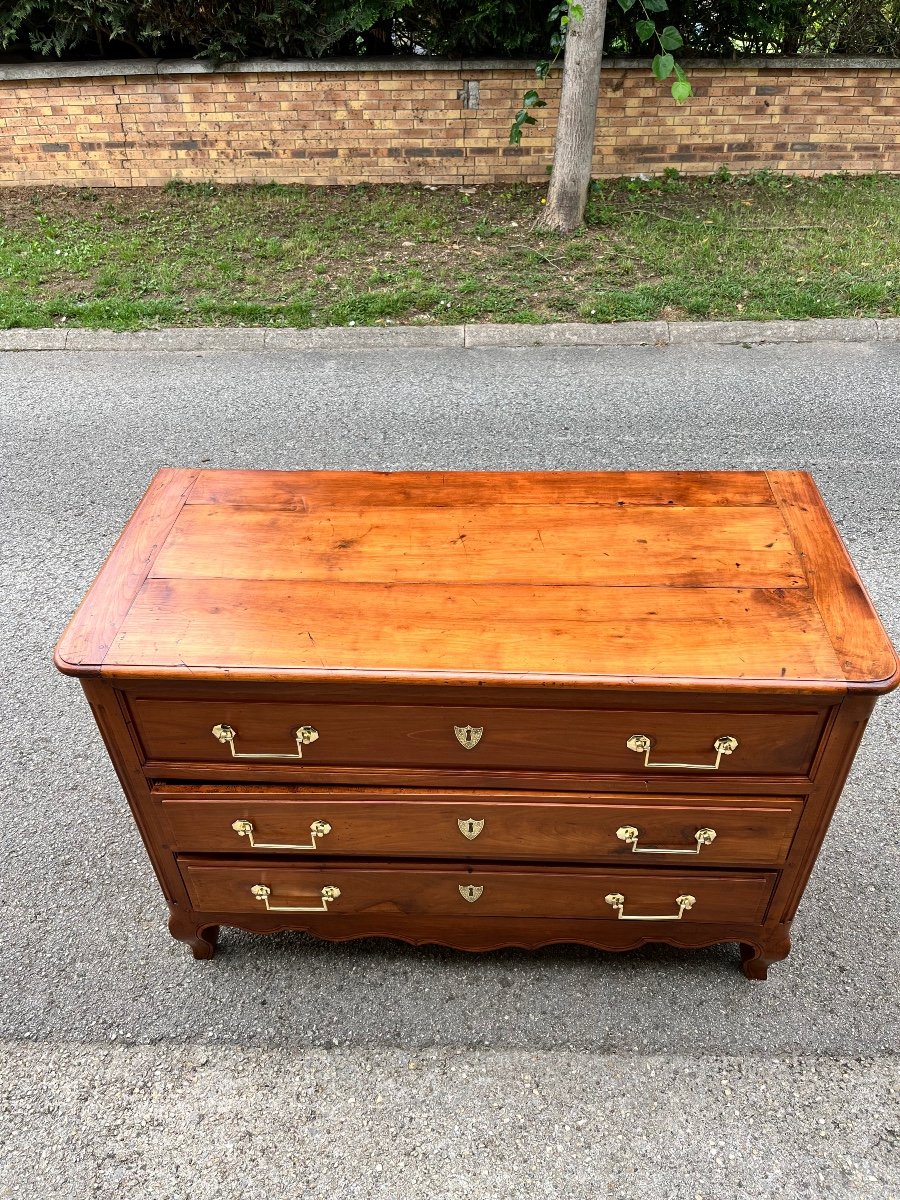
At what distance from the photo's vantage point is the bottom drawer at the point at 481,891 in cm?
221

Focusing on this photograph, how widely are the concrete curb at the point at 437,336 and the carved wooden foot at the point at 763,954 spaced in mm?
4330

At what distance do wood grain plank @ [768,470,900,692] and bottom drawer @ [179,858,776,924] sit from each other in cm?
64

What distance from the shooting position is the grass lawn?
19.7 feet

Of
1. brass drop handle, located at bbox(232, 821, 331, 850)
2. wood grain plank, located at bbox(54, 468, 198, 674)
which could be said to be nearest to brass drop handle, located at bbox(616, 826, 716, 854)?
brass drop handle, located at bbox(232, 821, 331, 850)

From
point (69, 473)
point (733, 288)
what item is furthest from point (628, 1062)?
point (733, 288)

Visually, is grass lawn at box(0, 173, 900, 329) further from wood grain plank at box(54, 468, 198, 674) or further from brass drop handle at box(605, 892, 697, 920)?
brass drop handle at box(605, 892, 697, 920)

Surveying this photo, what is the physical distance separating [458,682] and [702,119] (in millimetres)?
7584

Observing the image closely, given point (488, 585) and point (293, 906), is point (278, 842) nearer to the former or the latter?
point (293, 906)

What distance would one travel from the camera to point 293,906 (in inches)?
91.6

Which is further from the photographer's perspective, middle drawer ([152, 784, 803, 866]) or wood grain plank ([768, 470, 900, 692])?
middle drawer ([152, 784, 803, 866])

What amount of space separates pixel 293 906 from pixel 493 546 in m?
1.09

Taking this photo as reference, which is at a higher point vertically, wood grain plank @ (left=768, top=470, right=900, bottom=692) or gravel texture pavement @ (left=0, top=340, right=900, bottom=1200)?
wood grain plank @ (left=768, top=470, right=900, bottom=692)

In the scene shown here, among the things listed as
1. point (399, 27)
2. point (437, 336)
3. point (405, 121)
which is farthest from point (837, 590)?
point (399, 27)

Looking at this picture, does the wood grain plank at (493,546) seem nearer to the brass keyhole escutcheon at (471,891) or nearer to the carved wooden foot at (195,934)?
the brass keyhole escutcheon at (471,891)
